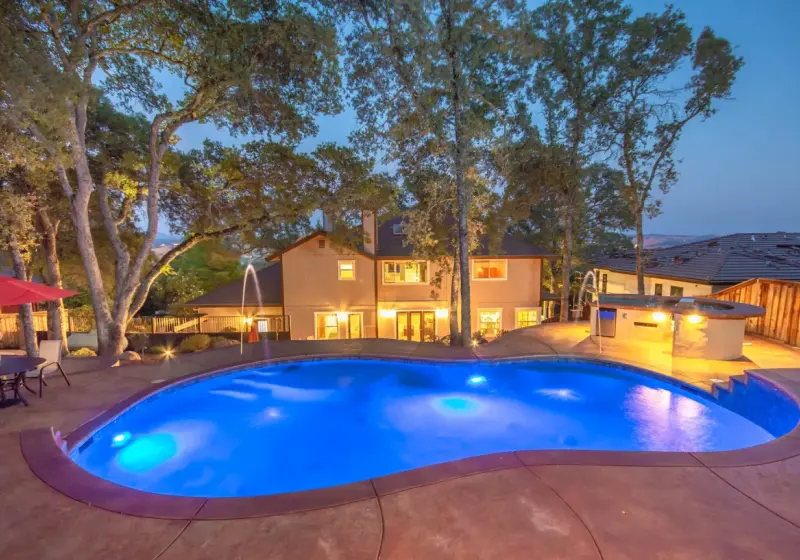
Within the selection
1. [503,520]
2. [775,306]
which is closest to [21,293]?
[503,520]

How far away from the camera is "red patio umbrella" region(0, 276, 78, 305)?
6.38 meters

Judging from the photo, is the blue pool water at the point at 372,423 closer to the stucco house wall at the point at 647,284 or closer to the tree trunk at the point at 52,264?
the tree trunk at the point at 52,264

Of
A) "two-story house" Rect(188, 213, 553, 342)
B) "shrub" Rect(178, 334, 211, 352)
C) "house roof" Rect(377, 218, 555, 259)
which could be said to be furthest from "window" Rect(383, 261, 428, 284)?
"shrub" Rect(178, 334, 211, 352)

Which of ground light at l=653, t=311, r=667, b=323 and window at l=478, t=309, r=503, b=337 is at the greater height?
ground light at l=653, t=311, r=667, b=323

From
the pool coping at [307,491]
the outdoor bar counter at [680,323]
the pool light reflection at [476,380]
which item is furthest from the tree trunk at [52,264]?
the outdoor bar counter at [680,323]

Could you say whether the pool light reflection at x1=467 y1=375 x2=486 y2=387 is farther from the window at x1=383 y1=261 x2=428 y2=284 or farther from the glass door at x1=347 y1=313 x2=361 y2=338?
the glass door at x1=347 y1=313 x2=361 y2=338

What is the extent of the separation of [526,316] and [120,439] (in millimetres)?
17598

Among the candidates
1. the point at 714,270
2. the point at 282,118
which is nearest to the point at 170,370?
the point at 282,118

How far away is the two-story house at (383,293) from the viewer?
1867 centimetres

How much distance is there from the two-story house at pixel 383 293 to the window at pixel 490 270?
50 mm

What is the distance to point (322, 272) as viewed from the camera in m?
18.7

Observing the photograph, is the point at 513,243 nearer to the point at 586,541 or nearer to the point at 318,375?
the point at 318,375

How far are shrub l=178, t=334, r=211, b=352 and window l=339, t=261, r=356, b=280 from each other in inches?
268

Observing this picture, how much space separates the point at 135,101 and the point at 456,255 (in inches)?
483
